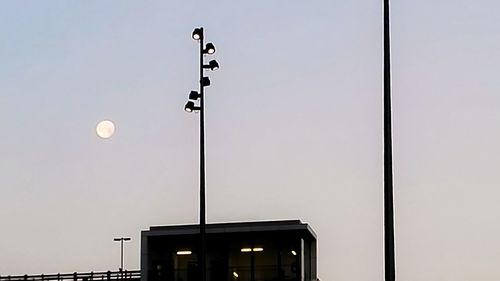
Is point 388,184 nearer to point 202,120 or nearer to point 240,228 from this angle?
point 202,120

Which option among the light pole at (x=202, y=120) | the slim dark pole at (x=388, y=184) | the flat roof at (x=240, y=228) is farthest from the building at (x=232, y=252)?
the slim dark pole at (x=388, y=184)

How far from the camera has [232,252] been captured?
166 ft

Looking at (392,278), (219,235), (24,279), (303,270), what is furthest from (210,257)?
(392,278)

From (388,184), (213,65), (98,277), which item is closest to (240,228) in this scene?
(98,277)

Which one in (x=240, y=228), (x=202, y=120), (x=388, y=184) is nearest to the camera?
(x=388, y=184)

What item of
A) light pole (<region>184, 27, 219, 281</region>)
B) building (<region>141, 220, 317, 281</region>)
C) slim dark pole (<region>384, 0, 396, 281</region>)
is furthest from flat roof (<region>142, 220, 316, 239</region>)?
slim dark pole (<region>384, 0, 396, 281</region>)

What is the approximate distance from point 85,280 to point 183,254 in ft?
30.4

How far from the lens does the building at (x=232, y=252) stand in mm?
49906

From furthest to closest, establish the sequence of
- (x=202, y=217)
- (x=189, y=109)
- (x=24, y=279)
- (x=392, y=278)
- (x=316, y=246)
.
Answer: (x=24, y=279)
(x=316, y=246)
(x=189, y=109)
(x=202, y=217)
(x=392, y=278)

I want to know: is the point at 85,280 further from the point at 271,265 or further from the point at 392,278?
the point at 392,278

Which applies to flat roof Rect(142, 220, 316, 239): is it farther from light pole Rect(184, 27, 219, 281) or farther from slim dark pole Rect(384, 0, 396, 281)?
slim dark pole Rect(384, 0, 396, 281)

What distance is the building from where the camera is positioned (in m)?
49.9

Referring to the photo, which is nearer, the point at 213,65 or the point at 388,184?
the point at 388,184

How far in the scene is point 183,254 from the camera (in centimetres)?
5116
